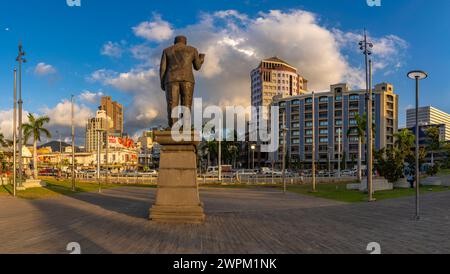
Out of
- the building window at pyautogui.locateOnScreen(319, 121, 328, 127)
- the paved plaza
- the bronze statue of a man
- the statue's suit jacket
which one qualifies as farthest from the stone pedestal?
the building window at pyautogui.locateOnScreen(319, 121, 328, 127)

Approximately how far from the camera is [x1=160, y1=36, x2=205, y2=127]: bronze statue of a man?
11.8 metres

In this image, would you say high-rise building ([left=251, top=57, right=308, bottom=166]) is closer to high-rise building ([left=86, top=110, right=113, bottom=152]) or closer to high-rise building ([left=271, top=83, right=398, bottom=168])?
high-rise building ([left=271, top=83, right=398, bottom=168])

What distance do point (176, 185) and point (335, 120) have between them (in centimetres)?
9385

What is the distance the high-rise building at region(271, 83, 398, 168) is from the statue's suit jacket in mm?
84327

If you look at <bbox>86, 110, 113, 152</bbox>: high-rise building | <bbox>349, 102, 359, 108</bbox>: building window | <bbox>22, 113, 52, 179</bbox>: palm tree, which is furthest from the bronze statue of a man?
<bbox>349, 102, 359, 108</bbox>: building window

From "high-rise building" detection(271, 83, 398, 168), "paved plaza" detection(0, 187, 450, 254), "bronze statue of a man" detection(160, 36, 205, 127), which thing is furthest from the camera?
"high-rise building" detection(271, 83, 398, 168)

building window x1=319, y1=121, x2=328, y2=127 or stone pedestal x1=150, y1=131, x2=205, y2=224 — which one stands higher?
building window x1=319, y1=121, x2=328, y2=127

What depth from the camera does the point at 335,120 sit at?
317 ft

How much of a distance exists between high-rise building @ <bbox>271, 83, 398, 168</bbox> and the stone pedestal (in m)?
85.0

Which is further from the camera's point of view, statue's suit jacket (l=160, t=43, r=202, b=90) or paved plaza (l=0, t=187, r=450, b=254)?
statue's suit jacket (l=160, t=43, r=202, b=90)

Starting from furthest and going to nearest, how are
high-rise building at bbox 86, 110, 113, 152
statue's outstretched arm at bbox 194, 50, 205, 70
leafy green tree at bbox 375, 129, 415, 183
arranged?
high-rise building at bbox 86, 110, 113, 152 < leafy green tree at bbox 375, 129, 415, 183 < statue's outstretched arm at bbox 194, 50, 205, 70

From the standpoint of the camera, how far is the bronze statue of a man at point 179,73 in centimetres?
1180

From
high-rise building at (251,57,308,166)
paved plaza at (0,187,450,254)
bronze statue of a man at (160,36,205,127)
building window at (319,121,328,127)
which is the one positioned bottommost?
paved plaza at (0,187,450,254)
